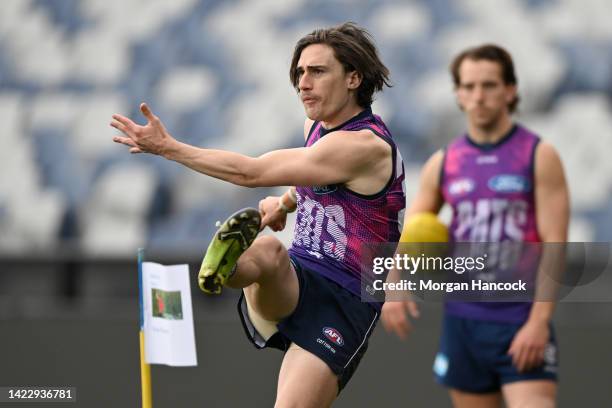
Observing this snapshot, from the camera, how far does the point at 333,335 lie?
476 cm

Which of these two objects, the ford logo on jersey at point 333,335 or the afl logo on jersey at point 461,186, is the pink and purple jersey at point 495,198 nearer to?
the afl logo on jersey at point 461,186

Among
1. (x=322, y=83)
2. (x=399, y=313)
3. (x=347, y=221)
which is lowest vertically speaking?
(x=399, y=313)

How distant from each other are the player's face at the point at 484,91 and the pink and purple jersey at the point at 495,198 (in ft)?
0.39

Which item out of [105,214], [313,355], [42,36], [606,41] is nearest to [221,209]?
[105,214]

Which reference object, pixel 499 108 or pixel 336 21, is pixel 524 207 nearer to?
pixel 499 108

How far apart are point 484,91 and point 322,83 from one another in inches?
46.9

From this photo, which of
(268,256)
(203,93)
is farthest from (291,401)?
(203,93)

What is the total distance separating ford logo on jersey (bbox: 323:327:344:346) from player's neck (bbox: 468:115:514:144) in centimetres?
151

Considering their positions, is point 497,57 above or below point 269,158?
above

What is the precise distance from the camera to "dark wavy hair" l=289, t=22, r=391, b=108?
193 inches

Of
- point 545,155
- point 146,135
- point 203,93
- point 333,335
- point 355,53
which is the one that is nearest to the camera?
point 146,135

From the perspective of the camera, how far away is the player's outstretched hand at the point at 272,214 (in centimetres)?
515

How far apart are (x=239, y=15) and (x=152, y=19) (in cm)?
84

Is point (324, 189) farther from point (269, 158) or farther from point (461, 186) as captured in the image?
point (461, 186)
